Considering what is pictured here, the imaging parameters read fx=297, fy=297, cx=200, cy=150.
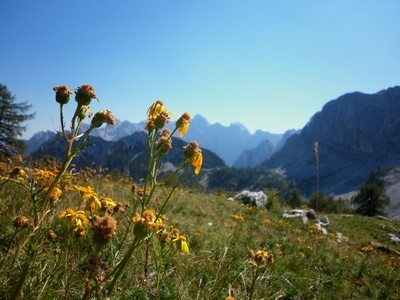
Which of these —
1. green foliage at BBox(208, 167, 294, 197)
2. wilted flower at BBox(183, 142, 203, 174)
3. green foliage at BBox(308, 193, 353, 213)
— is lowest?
green foliage at BBox(208, 167, 294, 197)

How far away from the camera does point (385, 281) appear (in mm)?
5402

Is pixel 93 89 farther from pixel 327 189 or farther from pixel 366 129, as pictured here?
pixel 366 129

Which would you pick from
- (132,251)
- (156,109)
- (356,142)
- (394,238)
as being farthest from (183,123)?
(356,142)

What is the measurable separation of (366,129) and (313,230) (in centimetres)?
19509

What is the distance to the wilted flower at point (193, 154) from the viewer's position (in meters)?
1.92

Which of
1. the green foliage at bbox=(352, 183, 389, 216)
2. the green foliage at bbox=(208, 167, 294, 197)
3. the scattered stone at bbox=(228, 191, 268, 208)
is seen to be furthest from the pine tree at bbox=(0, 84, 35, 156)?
the green foliage at bbox=(208, 167, 294, 197)

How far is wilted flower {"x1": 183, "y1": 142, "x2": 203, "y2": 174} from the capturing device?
6.30ft

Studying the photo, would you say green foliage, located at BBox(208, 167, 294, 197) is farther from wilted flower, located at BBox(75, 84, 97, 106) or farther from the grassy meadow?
wilted flower, located at BBox(75, 84, 97, 106)

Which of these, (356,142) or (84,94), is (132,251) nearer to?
(84,94)

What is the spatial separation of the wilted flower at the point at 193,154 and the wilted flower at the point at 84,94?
65 cm

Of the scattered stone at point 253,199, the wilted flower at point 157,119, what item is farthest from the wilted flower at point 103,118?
the scattered stone at point 253,199

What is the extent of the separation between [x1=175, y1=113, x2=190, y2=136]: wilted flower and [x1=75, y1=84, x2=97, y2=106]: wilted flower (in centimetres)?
72

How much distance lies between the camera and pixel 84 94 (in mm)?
1600

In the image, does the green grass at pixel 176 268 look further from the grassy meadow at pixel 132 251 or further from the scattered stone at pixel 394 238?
the scattered stone at pixel 394 238
